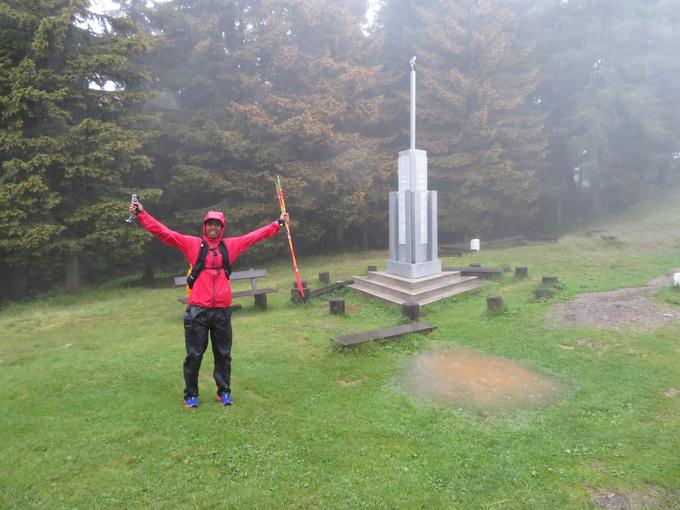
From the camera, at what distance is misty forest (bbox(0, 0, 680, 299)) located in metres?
12.3

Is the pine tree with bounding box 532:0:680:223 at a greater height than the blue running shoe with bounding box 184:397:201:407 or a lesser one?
greater

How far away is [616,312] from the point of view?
7.90 metres

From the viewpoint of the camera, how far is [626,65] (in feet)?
72.7

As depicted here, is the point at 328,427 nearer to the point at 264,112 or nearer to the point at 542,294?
the point at 542,294

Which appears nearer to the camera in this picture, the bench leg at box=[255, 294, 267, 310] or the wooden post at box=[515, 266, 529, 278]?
the bench leg at box=[255, 294, 267, 310]

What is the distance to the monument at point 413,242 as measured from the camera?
414 inches

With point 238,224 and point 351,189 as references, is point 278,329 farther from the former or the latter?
→ point 351,189

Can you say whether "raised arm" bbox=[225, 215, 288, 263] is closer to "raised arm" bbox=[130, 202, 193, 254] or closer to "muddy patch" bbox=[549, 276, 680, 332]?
"raised arm" bbox=[130, 202, 193, 254]

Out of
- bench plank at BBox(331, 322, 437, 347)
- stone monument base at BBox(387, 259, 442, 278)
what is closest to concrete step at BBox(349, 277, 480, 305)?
stone monument base at BBox(387, 259, 442, 278)

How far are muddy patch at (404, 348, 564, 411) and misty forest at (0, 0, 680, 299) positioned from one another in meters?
10.1

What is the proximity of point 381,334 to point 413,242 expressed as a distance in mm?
4247

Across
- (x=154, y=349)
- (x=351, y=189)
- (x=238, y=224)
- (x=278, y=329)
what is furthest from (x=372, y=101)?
(x=154, y=349)

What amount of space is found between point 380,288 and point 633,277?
6.25 metres

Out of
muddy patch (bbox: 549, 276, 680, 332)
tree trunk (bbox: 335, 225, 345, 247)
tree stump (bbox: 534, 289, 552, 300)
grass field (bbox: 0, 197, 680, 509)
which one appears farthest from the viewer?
tree trunk (bbox: 335, 225, 345, 247)
